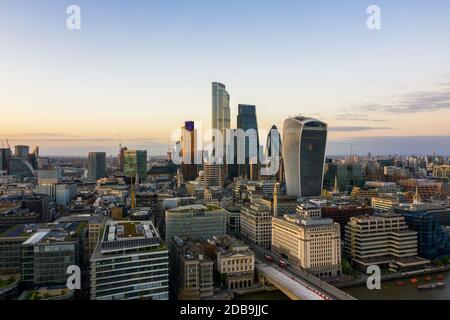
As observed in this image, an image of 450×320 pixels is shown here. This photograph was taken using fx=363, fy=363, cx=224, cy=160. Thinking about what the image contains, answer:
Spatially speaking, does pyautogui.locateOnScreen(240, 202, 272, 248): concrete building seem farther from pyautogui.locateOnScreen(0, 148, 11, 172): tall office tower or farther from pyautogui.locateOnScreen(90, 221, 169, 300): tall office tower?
pyautogui.locateOnScreen(0, 148, 11, 172): tall office tower

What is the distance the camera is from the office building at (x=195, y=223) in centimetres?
2273

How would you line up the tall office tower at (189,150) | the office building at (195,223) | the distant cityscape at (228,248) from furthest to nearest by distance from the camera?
the tall office tower at (189,150) < the office building at (195,223) < the distant cityscape at (228,248)

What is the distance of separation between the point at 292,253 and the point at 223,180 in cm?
3550

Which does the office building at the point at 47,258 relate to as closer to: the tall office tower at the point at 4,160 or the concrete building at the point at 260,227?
the concrete building at the point at 260,227

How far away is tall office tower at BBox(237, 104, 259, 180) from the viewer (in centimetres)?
5768

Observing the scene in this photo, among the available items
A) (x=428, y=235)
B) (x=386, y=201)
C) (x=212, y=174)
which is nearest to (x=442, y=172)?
(x=386, y=201)

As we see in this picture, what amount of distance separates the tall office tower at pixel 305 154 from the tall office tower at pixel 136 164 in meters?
28.2

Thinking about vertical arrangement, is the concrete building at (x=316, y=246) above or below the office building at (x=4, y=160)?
below

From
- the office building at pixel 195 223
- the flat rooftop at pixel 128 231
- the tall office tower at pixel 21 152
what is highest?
the tall office tower at pixel 21 152

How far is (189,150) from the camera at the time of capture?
59.8 m

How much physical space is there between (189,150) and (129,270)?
153 ft

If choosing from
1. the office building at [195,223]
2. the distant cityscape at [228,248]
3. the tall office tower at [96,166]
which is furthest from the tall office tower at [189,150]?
the office building at [195,223]
